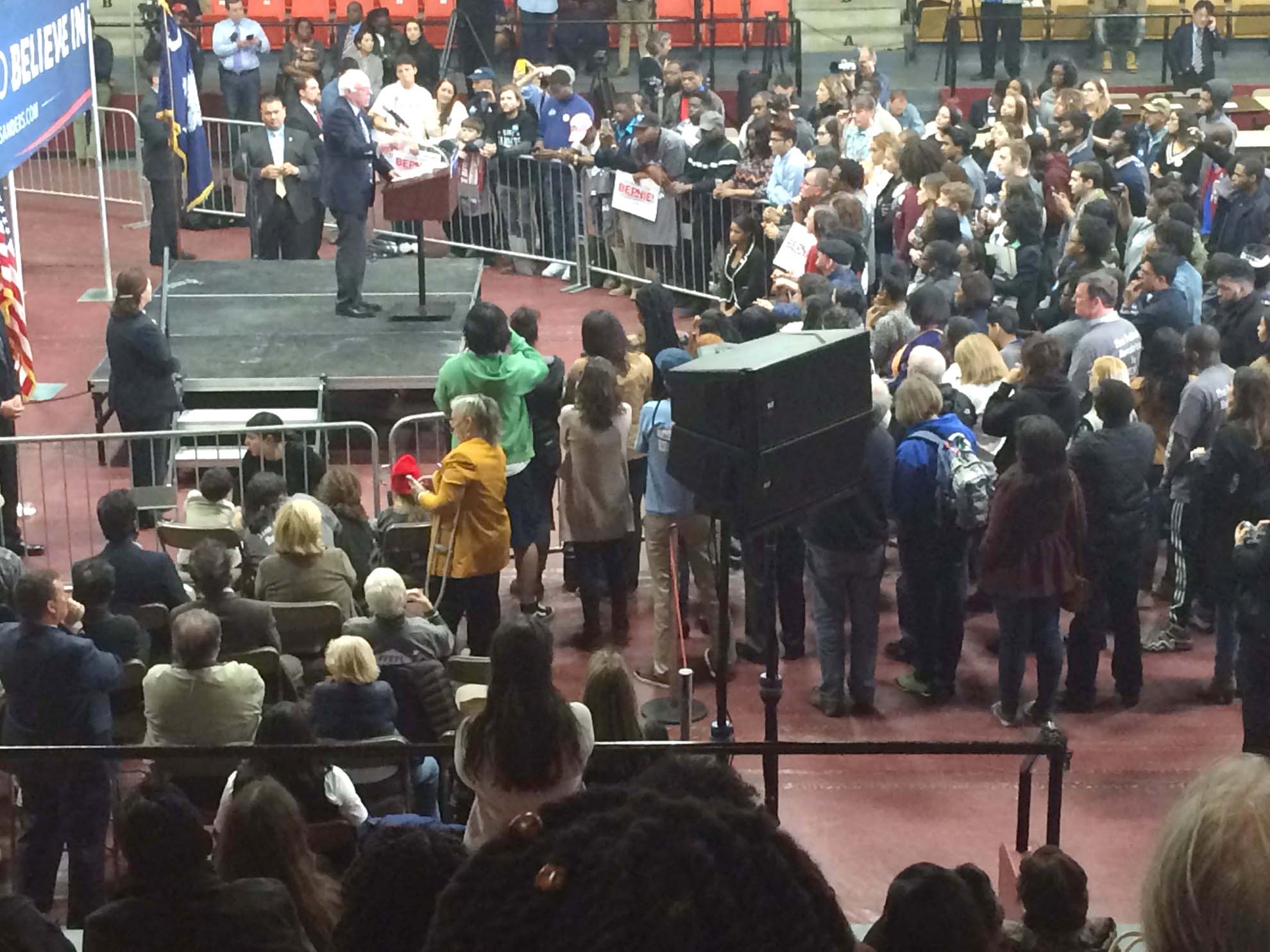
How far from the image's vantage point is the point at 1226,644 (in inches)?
311

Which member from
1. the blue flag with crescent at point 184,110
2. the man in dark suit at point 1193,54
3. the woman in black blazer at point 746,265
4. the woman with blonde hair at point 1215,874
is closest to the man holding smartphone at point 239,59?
the blue flag with crescent at point 184,110

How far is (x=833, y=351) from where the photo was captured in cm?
650

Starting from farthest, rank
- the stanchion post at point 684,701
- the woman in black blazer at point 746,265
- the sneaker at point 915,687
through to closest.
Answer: the woman in black blazer at point 746,265 → the sneaker at point 915,687 → the stanchion post at point 684,701

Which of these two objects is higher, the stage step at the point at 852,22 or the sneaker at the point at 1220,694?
the stage step at the point at 852,22

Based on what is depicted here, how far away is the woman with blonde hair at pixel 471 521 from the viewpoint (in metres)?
7.95

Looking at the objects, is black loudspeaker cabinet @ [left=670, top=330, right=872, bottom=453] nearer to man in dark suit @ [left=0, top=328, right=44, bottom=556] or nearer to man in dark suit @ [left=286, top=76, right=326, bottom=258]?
man in dark suit @ [left=0, top=328, right=44, bottom=556]

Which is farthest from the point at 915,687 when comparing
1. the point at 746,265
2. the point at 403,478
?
the point at 746,265

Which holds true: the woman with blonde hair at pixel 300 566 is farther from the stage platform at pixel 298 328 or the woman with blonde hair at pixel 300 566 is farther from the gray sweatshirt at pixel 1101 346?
the stage platform at pixel 298 328

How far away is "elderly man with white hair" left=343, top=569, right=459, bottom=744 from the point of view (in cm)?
664

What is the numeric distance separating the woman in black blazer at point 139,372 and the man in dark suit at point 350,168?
84.5 inches

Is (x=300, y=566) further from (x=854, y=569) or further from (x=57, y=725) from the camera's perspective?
(x=854, y=569)

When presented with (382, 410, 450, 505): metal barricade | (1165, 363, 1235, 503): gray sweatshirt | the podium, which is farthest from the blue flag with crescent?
(1165, 363, 1235, 503): gray sweatshirt

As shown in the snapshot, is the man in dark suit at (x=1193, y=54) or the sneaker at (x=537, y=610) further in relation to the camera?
the man in dark suit at (x=1193, y=54)

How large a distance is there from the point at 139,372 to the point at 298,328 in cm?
236
